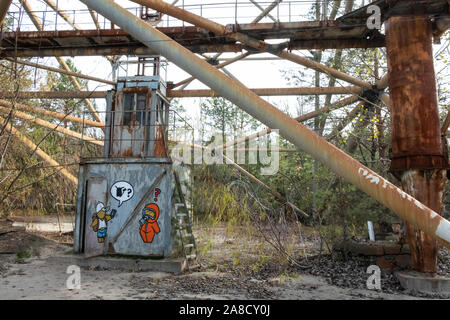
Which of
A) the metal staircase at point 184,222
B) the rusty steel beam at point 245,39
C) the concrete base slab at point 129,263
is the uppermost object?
the rusty steel beam at point 245,39

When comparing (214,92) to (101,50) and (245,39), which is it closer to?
(245,39)

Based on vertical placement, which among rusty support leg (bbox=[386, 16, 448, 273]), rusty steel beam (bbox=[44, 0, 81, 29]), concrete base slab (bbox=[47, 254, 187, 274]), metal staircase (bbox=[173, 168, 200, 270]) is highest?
rusty steel beam (bbox=[44, 0, 81, 29])

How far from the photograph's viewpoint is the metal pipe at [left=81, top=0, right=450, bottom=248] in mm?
3406

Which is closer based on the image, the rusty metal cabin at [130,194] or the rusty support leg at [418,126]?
the rusty support leg at [418,126]

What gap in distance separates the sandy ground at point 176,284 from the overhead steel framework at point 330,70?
2343 mm

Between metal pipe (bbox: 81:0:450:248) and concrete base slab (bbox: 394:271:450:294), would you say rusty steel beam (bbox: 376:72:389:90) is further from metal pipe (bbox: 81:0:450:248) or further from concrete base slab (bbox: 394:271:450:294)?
metal pipe (bbox: 81:0:450:248)

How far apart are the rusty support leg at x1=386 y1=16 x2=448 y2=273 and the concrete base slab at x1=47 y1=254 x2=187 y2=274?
17.3 ft

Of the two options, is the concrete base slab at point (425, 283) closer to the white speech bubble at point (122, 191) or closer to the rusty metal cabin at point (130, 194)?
the rusty metal cabin at point (130, 194)

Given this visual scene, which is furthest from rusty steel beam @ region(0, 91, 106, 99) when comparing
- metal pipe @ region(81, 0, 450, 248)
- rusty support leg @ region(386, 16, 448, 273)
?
rusty support leg @ region(386, 16, 448, 273)

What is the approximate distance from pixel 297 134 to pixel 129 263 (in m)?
6.21

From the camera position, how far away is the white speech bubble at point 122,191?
8977 mm

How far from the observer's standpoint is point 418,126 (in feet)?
22.2

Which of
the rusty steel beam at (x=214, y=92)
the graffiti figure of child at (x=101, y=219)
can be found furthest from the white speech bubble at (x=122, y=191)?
the rusty steel beam at (x=214, y=92)
